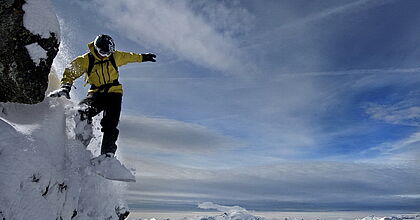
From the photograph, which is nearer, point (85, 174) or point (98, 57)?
point (85, 174)

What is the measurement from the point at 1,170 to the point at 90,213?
140 inches

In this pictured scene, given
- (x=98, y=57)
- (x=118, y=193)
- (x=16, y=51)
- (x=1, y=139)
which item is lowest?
(x=118, y=193)

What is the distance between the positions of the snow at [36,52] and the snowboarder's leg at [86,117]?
77.0 inches

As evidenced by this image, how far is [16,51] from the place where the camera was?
805cm

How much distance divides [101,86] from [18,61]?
2.80m

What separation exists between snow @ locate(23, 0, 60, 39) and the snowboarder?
1.49 m

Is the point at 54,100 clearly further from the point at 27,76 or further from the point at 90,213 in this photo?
the point at 90,213

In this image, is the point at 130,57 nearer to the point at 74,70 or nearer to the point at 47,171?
the point at 74,70

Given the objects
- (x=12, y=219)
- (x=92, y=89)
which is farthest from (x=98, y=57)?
(x=12, y=219)

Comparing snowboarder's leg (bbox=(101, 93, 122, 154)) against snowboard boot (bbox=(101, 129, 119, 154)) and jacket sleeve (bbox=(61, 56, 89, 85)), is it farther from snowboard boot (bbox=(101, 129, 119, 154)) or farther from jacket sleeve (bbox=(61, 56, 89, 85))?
jacket sleeve (bbox=(61, 56, 89, 85))

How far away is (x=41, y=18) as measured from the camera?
27.7 ft

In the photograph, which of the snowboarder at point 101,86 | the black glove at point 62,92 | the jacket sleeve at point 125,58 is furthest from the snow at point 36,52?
the jacket sleeve at point 125,58

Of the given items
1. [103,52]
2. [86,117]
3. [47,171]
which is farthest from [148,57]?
[47,171]

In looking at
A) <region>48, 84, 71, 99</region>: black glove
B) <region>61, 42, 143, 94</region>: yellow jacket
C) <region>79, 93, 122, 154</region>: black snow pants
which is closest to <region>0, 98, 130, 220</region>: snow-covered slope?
<region>48, 84, 71, 99</region>: black glove
